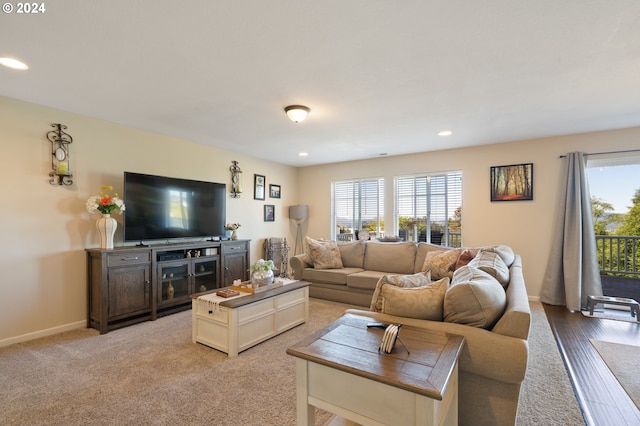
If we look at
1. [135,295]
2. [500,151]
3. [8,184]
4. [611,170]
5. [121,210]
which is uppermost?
[500,151]

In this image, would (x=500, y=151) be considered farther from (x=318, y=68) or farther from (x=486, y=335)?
(x=486, y=335)

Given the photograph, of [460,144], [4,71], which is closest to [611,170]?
[460,144]

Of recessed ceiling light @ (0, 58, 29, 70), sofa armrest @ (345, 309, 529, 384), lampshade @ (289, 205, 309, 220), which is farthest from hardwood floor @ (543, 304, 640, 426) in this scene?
recessed ceiling light @ (0, 58, 29, 70)

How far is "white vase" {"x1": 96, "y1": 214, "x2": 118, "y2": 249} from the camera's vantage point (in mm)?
3371

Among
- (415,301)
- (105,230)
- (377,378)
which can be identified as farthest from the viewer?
(105,230)

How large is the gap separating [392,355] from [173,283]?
354 cm

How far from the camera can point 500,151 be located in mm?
4754

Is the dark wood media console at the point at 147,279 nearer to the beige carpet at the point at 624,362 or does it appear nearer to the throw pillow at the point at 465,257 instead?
the throw pillow at the point at 465,257

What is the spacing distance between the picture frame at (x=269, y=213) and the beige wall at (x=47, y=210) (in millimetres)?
2399

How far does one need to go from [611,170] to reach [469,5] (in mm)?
4372

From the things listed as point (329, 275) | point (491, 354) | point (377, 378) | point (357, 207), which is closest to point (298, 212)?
point (357, 207)

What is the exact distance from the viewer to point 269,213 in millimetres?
6164

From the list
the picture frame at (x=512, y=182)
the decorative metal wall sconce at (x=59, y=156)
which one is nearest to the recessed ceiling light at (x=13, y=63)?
the decorative metal wall sconce at (x=59, y=156)

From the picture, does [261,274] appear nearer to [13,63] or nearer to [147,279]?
[147,279]
